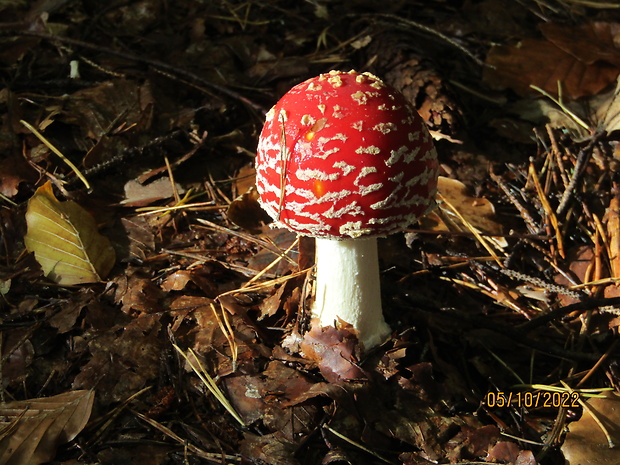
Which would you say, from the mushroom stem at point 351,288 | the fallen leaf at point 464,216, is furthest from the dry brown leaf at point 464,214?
the mushroom stem at point 351,288

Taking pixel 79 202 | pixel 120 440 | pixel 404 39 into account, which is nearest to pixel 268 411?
pixel 120 440

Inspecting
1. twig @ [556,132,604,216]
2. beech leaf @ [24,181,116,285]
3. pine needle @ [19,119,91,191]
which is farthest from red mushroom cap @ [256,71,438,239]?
twig @ [556,132,604,216]

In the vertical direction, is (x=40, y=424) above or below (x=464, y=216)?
below

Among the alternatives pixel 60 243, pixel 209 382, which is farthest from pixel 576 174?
pixel 60 243
